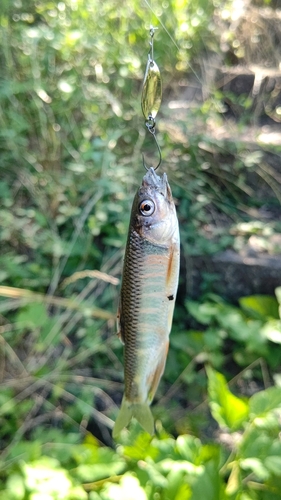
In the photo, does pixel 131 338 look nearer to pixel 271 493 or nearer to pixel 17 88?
pixel 271 493

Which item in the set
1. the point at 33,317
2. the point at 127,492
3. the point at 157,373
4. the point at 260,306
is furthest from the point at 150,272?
the point at 260,306

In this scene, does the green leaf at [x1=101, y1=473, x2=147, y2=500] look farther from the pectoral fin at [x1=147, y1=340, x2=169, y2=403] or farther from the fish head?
the fish head

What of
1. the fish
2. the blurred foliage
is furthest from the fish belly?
the blurred foliage

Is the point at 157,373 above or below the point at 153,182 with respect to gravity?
below

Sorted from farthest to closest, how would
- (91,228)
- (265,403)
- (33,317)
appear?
1. (91,228)
2. (33,317)
3. (265,403)

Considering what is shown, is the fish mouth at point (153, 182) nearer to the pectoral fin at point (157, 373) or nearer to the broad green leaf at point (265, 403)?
the pectoral fin at point (157, 373)

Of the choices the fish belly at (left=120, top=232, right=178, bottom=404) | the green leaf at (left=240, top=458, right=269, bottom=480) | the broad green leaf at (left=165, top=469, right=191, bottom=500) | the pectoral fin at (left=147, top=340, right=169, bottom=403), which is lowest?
the broad green leaf at (left=165, top=469, right=191, bottom=500)

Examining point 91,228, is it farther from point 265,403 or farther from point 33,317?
point 265,403
